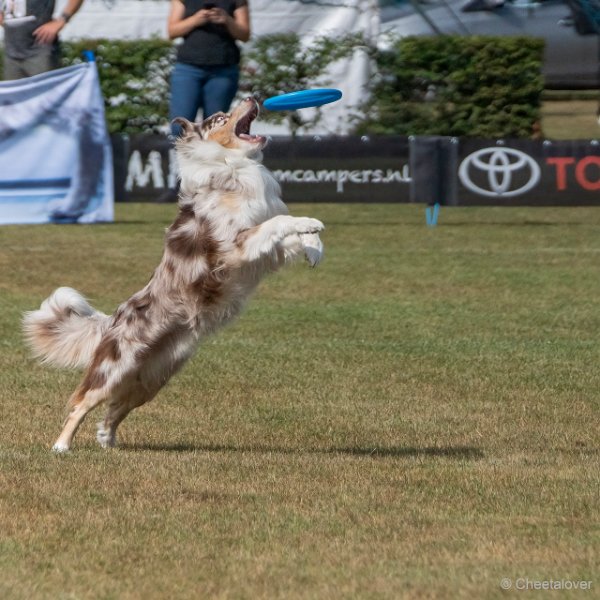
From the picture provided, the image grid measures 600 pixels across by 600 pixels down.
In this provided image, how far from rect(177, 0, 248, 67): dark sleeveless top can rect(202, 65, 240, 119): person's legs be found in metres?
0.08

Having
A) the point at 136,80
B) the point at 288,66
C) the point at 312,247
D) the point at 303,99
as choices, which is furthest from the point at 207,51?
the point at 312,247

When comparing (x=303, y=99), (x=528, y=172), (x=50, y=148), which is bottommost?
(x=528, y=172)

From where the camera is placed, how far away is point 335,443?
24.0ft

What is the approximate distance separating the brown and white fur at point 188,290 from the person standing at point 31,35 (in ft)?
25.3

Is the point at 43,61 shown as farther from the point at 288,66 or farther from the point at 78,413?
the point at 78,413

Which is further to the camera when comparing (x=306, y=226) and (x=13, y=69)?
(x=13, y=69)

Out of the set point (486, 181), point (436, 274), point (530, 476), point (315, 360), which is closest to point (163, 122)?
point (486, 181)

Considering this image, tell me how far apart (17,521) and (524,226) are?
35.6 ft

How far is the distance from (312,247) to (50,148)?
7929 mm

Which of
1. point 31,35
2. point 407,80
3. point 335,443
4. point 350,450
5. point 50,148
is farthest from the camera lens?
point 407,80

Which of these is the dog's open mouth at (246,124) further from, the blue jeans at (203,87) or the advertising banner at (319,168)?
the advertising banner at (319,168)

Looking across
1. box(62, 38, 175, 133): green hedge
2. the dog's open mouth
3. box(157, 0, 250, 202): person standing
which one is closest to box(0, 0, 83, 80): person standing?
box(157, 0, 250, 202): person standing

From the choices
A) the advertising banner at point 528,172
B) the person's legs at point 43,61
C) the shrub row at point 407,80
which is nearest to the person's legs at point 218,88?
the person's legs at point 43,61

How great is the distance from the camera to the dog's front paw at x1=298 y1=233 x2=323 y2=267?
6770 millimetres
